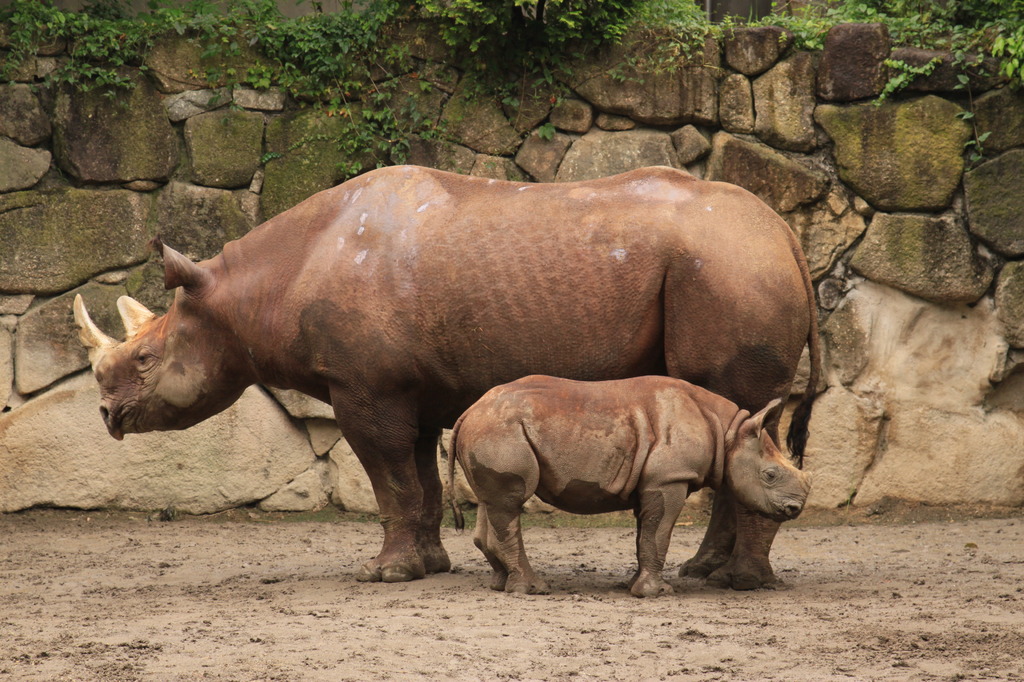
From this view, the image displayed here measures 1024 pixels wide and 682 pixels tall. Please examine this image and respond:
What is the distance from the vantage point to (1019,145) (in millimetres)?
7641

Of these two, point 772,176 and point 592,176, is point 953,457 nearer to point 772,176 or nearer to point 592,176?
point 772,176

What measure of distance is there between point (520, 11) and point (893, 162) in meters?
2.43

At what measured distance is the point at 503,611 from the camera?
493 cm

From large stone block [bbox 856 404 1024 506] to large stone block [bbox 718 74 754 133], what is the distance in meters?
1.95

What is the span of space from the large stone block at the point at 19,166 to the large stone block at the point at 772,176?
4.17 metres

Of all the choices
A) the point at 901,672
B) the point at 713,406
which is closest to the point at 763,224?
the point at 713,406

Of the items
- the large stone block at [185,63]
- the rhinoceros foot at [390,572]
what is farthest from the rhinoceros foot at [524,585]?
the large stone block at [185,63]

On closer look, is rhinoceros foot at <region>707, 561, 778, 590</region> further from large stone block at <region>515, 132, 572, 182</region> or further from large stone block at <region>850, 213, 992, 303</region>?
large stone block at <region>515, 132, 572, 182</region>

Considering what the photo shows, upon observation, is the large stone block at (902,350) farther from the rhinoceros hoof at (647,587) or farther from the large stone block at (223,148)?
the large stone block at (223,148)

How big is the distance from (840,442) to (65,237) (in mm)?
4896

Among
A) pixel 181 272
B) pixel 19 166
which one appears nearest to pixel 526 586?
pixel 181 272

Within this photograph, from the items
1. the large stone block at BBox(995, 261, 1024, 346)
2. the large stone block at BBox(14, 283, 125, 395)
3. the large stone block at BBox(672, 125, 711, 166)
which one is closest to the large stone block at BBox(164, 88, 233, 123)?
the large stone block at BBox(14, 283, 125, 395)

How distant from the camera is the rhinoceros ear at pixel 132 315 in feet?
20.9

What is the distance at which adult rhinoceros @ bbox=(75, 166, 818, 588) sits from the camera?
17.7 ft
